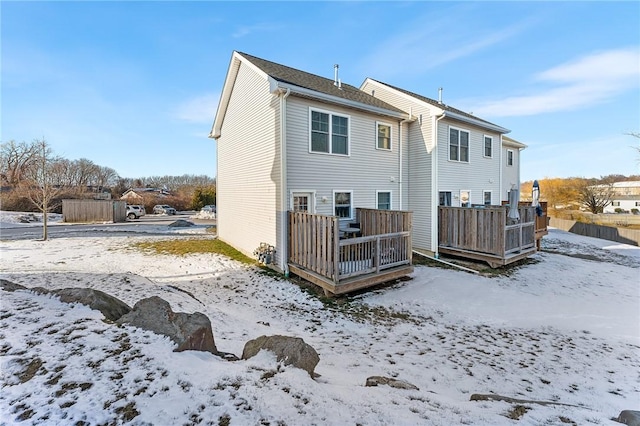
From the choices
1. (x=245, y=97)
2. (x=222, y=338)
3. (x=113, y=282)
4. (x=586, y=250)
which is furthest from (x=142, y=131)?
(x=586, y=250)

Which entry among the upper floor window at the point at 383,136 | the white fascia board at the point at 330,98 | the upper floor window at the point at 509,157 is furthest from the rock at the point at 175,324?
the upper floor window at the point at 509,157

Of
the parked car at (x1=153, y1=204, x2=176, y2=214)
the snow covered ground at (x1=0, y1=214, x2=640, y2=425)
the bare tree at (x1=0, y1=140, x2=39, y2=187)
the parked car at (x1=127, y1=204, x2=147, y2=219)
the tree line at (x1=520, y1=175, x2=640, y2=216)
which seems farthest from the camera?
the tree line at (x1=520, y1=175, x2=640, y2=216)

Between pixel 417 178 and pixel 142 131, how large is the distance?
969 inches

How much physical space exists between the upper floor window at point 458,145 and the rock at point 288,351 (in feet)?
38.3

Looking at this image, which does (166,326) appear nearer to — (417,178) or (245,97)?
(245,97)

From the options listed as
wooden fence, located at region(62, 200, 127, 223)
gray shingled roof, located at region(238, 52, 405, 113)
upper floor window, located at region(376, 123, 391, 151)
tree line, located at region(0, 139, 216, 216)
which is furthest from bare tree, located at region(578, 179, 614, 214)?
wooden fence, located at region(62, 200, 127, 223)

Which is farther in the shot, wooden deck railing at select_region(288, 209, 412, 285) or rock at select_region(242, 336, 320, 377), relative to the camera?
wooden deck railing at select_region(288, 209, 412, 285)

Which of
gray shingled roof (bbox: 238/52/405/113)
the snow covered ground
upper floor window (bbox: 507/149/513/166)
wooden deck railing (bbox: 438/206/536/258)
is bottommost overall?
Result: the snow covered ground

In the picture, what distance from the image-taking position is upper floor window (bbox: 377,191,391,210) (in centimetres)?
1149

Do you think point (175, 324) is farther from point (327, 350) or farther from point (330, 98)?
point (330, 98)

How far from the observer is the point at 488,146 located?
14.5 m

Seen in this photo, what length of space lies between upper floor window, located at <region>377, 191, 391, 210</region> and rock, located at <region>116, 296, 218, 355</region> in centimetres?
903

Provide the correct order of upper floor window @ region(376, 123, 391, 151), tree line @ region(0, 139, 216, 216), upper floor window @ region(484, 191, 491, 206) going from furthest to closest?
tree line @ region(0, 139, 216, 216) < upper floor window @ region(484, 191, 491, 206) < upper floor window @ region(376, 123, 391, 151)

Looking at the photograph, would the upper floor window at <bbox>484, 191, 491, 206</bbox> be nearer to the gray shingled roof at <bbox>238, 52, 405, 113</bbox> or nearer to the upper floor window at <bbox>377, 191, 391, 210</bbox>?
the upper floor window at <bbox>377, 191, 391, 210</bbox>
